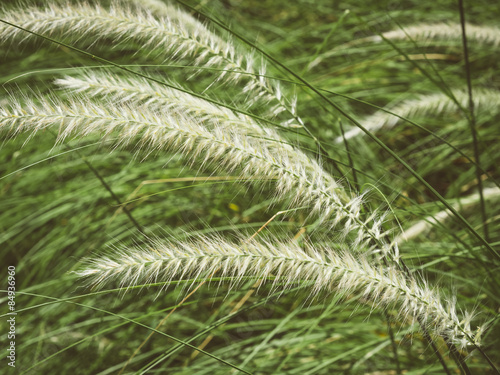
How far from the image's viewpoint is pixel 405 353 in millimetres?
1662

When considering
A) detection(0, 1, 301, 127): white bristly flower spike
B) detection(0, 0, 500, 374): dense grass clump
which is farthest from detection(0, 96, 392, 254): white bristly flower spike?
detection(0, 1, 301, 127): white bristly flower spike

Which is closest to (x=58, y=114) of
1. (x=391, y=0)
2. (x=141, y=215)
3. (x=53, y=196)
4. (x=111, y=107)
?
(x=111, y=107)

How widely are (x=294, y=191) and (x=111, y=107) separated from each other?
53 cm

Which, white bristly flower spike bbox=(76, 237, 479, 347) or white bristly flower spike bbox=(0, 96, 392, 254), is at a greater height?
white bristly flower spike bbox=(0, 96, 392, 254)

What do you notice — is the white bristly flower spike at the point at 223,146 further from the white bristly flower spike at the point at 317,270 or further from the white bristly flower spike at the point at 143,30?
the white bristly flower spike at the point at 143,30

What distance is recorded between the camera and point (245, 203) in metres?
2.17

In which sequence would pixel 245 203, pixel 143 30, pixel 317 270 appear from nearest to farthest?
pixel 317 270 → pixel 143 30 → pixel 245 203

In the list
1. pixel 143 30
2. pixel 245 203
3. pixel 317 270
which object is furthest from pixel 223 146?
pixel 245 203

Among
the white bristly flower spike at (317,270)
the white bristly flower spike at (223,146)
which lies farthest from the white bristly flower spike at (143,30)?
the white bristly flower spike at (317,270)

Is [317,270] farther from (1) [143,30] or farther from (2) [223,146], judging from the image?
(1) [143,30]

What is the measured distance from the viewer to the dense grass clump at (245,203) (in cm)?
96

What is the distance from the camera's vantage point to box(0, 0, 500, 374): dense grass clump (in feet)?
3.15

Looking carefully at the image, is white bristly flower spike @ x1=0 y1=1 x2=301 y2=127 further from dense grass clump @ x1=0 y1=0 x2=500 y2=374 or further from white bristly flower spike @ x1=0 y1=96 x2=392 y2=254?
white bristly flower spike @ x1=0 y1=96 x2=392 y2=254

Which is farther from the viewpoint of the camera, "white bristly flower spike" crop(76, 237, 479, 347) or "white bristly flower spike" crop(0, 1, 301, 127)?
"white bristly flower spike" crop(0, 1, 301, 127)
